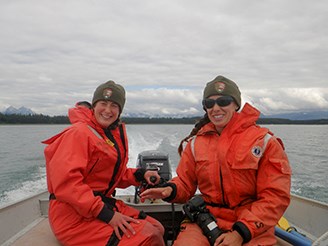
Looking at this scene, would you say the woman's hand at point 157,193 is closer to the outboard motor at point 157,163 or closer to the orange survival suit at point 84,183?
the orange survival suit at point 84,183

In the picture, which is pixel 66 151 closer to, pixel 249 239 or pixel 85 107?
pixel 85 107

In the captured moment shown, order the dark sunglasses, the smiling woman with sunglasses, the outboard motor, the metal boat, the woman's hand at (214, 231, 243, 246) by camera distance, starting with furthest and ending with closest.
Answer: the outboard motor < the metal boat < the dark sunglasses < the smiling woman with sunglasses < the woman's hand at (214, 231, 243, 246)

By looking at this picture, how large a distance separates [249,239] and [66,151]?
1481 millimetres

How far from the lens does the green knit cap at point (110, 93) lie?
2.75 meters

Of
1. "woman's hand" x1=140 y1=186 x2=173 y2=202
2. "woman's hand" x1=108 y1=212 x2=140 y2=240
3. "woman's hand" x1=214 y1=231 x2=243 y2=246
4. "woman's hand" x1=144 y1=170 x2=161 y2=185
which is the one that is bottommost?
"woman's hand" x1=214 y1=231 x2=243 y2=246

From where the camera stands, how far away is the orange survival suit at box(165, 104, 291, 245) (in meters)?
2.36

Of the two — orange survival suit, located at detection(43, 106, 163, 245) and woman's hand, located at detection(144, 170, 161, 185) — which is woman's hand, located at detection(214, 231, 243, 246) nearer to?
orange survival suit, located at detection(43, 106, 163, 245)

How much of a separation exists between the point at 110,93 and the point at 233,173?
48.1 inches

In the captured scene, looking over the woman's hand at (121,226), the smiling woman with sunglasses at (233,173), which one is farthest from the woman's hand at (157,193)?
the woman's hand at (121,226)

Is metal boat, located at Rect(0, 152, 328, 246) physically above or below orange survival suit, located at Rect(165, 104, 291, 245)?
below

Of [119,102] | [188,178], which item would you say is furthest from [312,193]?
[119,102]

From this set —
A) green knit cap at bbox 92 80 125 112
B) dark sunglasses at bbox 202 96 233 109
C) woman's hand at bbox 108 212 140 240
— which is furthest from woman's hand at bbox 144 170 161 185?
dark sunglasses at bbox 202 96 233 109

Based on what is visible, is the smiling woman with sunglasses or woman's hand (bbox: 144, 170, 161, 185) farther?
woman's hand (bbox: 144, 170, 161, 185)

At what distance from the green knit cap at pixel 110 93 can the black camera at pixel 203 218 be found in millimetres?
1075
